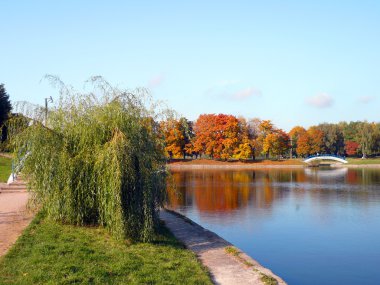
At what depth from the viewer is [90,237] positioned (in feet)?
38.8

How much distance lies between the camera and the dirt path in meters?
11.4

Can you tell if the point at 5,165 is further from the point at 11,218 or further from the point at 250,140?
the point at 250,140

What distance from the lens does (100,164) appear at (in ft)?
38.7

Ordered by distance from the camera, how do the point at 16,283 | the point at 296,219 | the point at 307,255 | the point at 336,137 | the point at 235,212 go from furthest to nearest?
the point at 336,137
the point at 235,212
the point at 296,219
the point at 307,255
the point at 16,283

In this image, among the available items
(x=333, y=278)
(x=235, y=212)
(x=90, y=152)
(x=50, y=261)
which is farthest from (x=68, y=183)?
(x=235, y=212)

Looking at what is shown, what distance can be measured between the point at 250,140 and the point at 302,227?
2247 inches

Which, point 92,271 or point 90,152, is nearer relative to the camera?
point 92,271

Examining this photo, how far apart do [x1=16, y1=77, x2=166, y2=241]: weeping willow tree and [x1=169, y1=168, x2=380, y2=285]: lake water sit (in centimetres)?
280

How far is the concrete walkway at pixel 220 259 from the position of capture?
9.62m

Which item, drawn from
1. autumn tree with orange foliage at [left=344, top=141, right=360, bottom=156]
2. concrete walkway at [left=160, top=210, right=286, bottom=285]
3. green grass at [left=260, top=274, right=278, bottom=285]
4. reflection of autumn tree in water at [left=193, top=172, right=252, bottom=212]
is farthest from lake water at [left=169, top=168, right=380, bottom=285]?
autumn tree with orange foliage at [left=344, top=141, right=360, bottom=156]

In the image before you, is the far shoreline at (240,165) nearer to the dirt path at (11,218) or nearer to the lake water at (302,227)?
the lake water at (302,227)

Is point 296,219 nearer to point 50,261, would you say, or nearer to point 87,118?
point 87,118

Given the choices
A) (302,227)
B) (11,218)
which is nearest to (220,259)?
(11,218)

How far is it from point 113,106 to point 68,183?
263 cm
